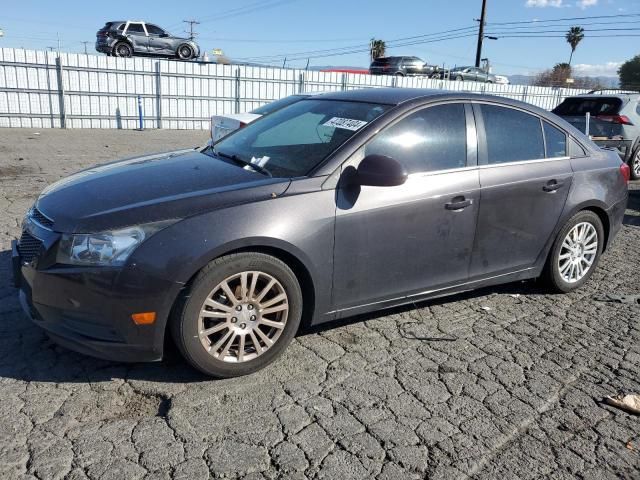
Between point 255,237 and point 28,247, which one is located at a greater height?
point 255,237

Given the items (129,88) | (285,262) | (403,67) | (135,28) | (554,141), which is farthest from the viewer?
(403,67)

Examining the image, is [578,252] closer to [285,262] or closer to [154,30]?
[285,262]

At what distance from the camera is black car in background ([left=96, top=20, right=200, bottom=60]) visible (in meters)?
22.8

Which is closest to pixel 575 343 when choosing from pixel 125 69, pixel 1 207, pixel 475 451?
pixel 475 451

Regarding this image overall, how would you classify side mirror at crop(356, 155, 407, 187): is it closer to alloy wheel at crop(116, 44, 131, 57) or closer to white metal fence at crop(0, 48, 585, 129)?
white metal fence at crop(0, 48, 585, 129)

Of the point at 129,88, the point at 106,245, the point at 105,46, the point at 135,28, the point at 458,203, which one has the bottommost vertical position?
the point at 106,245

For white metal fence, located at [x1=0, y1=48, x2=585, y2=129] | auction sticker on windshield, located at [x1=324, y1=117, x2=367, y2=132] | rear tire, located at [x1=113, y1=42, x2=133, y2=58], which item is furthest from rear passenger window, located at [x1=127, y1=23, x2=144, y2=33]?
auction sticker on windshield, located at [x1=324, y1=117, x2=367, y2=132]

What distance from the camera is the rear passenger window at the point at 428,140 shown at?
3549 mm

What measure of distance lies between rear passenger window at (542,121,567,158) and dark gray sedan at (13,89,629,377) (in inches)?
0.5

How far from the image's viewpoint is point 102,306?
A: 9.11 ft

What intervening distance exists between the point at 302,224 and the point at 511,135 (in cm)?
204

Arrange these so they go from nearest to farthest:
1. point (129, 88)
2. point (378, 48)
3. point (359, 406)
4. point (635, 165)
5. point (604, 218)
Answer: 1. point (359, 406)
2. point (604, 218)
3. point (635, 165)
4. point (129, 88)
5. point (378, 48)

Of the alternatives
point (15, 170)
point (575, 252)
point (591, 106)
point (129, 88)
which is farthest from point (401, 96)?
point (129, 88)

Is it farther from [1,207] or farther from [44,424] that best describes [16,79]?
[44,424]
